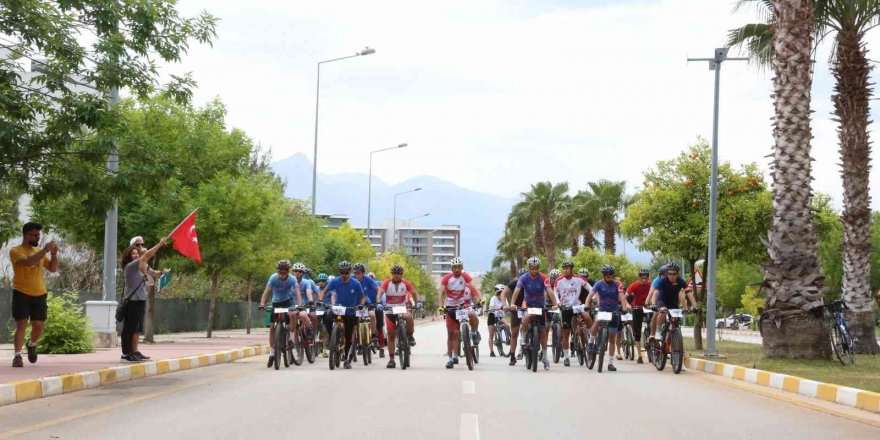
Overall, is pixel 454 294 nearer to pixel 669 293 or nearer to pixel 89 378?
pixel 669 293

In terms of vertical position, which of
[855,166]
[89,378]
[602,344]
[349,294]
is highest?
[855,166]

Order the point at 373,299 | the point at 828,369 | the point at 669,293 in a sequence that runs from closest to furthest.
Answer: the point at 828,369
the point at 669,293
the point at 373,299

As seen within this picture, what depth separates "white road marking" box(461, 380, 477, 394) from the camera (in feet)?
44.9

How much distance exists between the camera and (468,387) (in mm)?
14336

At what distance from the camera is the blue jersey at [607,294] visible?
1950 cm

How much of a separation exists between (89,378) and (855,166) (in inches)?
666

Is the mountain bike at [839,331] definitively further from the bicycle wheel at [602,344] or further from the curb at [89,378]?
the curb at [89,378]

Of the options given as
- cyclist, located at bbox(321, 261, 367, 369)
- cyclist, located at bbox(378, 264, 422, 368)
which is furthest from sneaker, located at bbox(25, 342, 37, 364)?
cyclist, located at bbox(378, 264, 422, 368)

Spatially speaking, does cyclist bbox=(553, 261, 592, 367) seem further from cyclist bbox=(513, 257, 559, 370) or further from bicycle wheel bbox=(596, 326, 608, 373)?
cyclist bbox=(513, 257, 559, 370)

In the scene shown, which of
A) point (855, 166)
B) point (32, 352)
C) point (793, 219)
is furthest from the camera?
point (855, 166)

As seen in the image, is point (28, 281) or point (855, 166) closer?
point (28, 281)

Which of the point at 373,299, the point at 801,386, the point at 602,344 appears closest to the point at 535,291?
the point at 602,344

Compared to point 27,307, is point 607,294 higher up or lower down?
higher up

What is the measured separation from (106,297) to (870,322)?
16.6 metres
